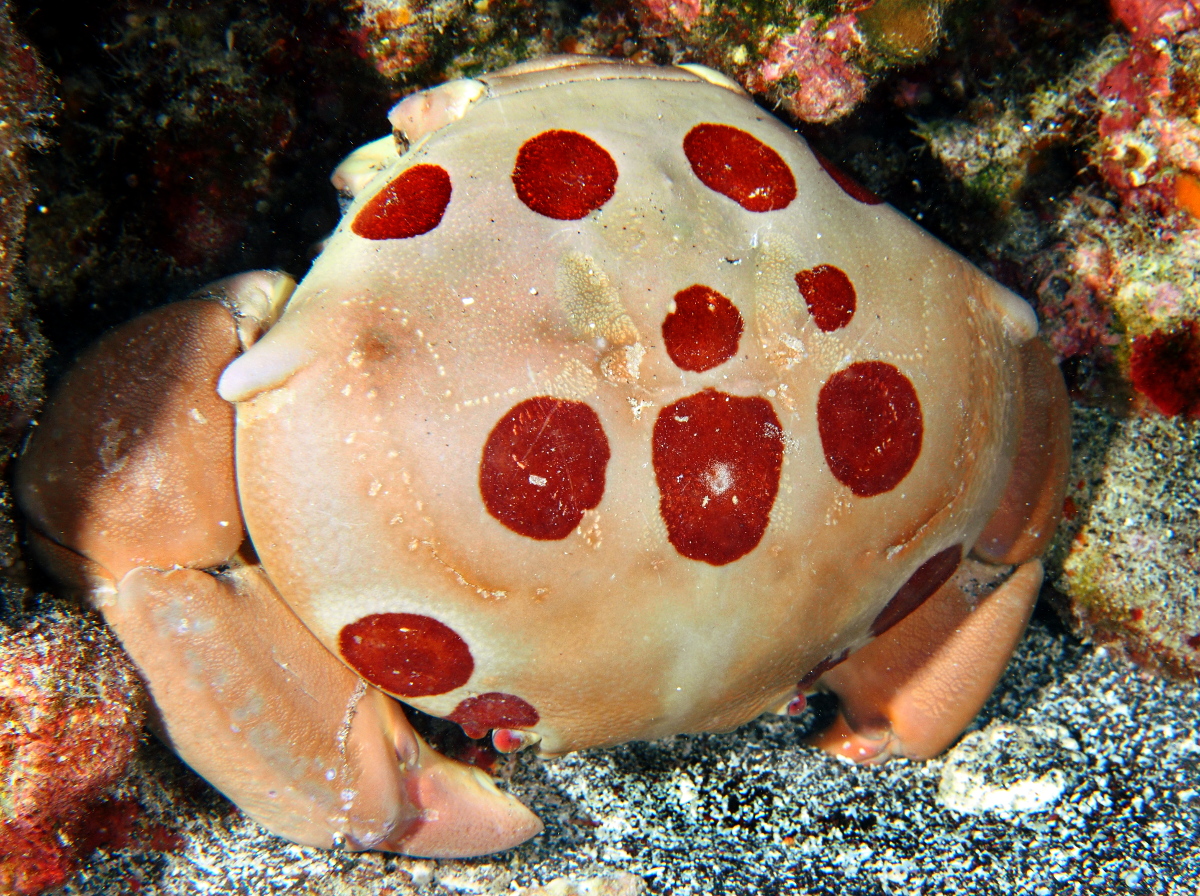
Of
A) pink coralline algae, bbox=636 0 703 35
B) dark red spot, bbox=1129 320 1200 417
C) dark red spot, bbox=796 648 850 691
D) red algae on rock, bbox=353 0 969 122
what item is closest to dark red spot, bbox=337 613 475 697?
dark red spot, bbox=796 648 850 691

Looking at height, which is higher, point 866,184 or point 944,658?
point 866,184

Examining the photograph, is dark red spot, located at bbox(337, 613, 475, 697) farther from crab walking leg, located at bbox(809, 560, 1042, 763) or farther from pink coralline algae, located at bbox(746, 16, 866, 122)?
pink coralline algae, located at bbox(746, 16, 866, 122)

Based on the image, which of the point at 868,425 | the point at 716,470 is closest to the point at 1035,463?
the point at 868,425

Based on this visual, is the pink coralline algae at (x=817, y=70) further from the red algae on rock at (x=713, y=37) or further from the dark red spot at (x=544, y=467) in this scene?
the dark red spot at (x=544, y=467)

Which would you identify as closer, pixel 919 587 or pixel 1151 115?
pixel 919 587

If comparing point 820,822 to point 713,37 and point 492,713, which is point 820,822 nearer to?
point 492,713

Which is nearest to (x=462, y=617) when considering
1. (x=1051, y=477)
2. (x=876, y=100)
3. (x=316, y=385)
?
(x=316, y=385)

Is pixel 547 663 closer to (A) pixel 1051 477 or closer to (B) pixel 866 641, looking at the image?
(B) pixel 866 641
